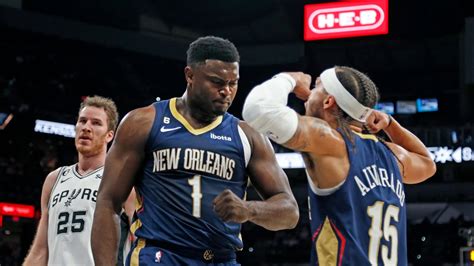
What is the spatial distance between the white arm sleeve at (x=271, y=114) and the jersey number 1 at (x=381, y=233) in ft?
1.62

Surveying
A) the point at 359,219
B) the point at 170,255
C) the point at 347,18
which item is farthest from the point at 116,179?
the point at 347,18

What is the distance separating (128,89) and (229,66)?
29.7 metres

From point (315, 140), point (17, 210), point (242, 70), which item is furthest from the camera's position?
point (242, 70)

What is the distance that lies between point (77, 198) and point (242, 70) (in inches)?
1118

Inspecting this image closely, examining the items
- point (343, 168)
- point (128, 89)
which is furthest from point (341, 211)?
point (128, 89)

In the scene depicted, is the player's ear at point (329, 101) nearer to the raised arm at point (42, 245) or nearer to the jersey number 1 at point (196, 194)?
the jersey number 1 at point (196, 194)

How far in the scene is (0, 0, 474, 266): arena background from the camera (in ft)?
86.6

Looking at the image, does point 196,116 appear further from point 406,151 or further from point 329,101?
point 406,151

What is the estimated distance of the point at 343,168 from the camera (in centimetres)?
336

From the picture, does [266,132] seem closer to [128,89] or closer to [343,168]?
[343,168]

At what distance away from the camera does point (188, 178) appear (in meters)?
3.88

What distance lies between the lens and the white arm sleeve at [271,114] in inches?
131

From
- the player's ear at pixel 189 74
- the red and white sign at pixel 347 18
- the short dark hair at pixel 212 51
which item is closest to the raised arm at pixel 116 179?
the player's ear at pixel 189 74

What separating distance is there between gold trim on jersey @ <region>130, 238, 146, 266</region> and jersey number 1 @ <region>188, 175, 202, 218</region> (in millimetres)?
300
